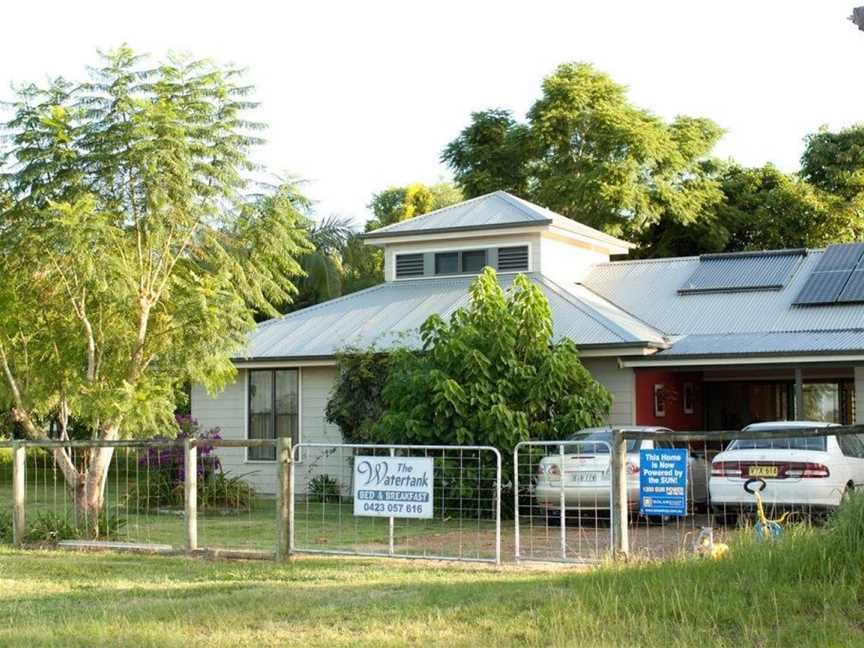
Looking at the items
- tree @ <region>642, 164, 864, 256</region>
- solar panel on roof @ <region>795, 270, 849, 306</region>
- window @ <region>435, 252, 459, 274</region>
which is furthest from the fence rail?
tree @ <region>642, 164, 864, 256</region>

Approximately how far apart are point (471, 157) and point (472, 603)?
37.5 meters

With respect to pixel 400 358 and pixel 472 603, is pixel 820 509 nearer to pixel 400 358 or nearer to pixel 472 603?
pixel 472 603

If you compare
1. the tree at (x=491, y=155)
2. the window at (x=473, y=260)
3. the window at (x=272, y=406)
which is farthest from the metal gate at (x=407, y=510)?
the tree at (x=491, y=155)

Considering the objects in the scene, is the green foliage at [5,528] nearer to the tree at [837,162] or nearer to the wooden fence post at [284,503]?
the wooden fence post at [284,503]

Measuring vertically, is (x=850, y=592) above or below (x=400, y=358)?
below

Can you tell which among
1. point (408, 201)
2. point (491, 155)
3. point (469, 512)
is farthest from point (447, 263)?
point (408, 201)

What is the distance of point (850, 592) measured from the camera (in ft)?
29.7

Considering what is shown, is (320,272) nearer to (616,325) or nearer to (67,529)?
(616,325)

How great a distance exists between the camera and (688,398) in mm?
25750

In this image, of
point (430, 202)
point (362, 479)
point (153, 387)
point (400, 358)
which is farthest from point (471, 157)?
point (362, 479)

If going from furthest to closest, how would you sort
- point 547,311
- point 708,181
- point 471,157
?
point 471,157 < point 708,181 < point 547,311

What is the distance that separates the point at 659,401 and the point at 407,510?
450 inches

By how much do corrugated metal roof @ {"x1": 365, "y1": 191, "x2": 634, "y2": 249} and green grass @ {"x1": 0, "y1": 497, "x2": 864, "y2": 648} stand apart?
53.2ft

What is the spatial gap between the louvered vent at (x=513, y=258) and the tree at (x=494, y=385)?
17.3 feet
